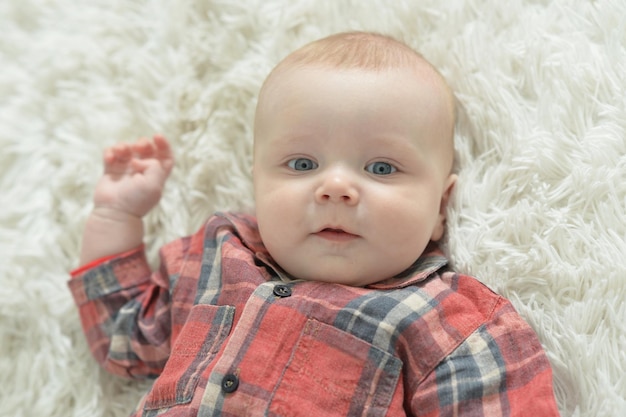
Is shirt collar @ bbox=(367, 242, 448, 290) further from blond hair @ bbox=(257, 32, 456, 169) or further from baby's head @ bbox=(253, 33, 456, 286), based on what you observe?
blond hair @ bbox=(257, 32, 456, 169)

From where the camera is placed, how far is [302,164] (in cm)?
117

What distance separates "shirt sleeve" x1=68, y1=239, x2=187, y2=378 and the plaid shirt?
122 millimetres

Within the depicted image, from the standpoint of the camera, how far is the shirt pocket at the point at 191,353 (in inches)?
44.3

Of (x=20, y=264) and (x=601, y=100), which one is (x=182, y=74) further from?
(x=601, y=100)

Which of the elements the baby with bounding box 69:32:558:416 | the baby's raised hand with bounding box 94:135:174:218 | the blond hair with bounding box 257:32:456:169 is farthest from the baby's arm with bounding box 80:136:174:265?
the blond hair with bounding box 257:32:456:169

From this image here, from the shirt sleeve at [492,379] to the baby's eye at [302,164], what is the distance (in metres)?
0.36

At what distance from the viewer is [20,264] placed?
141 centimetres

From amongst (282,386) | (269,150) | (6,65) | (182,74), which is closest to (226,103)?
(182,74)

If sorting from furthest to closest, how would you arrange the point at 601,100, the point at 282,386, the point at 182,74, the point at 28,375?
the point at 182,74
the point at 28,375
the point at 601,100
the point at 282,386

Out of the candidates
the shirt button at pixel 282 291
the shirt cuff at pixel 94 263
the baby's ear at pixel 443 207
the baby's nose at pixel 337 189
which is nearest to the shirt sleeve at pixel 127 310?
the shirt cuff at pixel 94 263

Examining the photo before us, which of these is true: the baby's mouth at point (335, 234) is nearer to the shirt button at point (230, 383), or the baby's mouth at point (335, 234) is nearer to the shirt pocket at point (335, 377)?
the shirt pocket at point (335, 377)

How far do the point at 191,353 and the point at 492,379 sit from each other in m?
0.48

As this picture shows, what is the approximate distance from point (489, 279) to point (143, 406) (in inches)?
24.2

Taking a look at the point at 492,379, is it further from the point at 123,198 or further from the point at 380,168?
the point at 123,198
